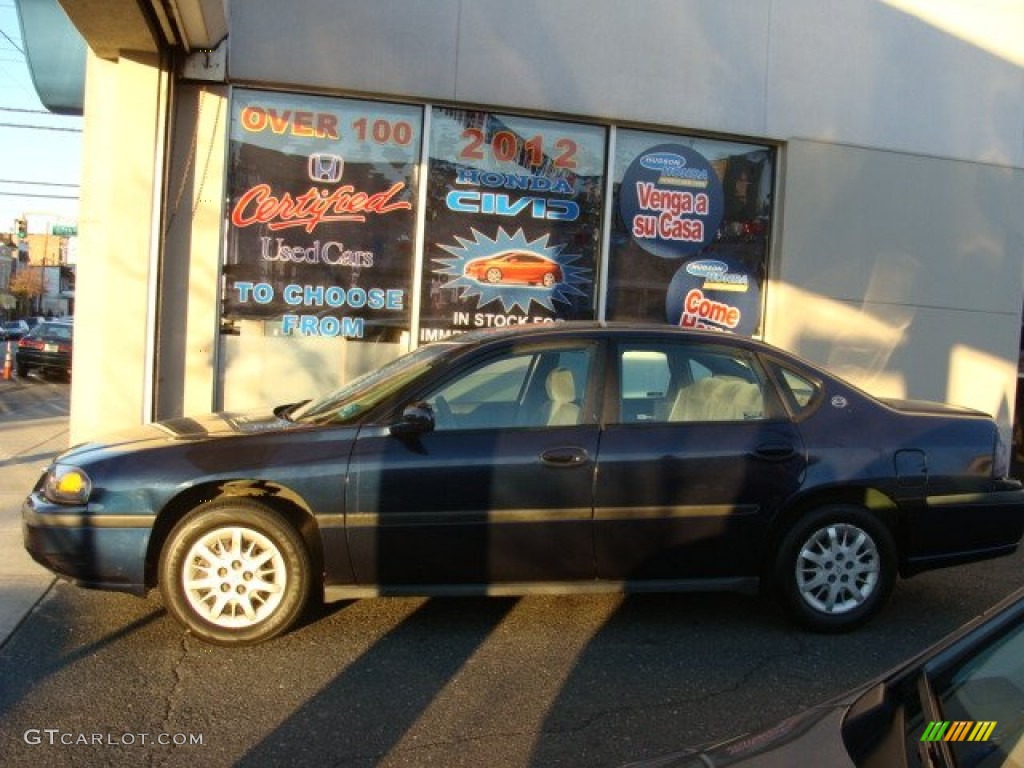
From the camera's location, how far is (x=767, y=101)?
9820 millimetres

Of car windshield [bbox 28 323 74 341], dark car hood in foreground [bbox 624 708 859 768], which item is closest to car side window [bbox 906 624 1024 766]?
dark car hood in foreground [bbox 624 708 859 768]

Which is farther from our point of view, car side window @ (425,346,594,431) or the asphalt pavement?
the asphalt pavement

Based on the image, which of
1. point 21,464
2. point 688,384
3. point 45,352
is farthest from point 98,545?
point 45,352

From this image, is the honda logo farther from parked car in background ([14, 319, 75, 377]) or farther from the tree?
the tree

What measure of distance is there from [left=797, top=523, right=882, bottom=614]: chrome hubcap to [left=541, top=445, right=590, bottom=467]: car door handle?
1.30m

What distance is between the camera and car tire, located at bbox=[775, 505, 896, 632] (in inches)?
198

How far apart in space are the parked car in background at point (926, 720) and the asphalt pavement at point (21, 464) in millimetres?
4055

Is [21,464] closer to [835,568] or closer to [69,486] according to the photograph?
[69,486]

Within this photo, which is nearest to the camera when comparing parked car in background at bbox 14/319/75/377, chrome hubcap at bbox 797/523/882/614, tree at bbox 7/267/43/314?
chrome hubcap at bbox 797/523/882/614

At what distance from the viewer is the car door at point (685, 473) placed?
4855 millimetres

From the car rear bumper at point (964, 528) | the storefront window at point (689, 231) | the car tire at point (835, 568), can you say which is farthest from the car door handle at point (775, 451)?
the storefront window at point (689, 231)

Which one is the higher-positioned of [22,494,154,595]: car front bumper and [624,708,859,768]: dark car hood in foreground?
[624,708,859,768]: dark car hood in foreground

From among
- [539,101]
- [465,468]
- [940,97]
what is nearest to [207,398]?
[539,101]

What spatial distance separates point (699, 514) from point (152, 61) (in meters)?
6.51
